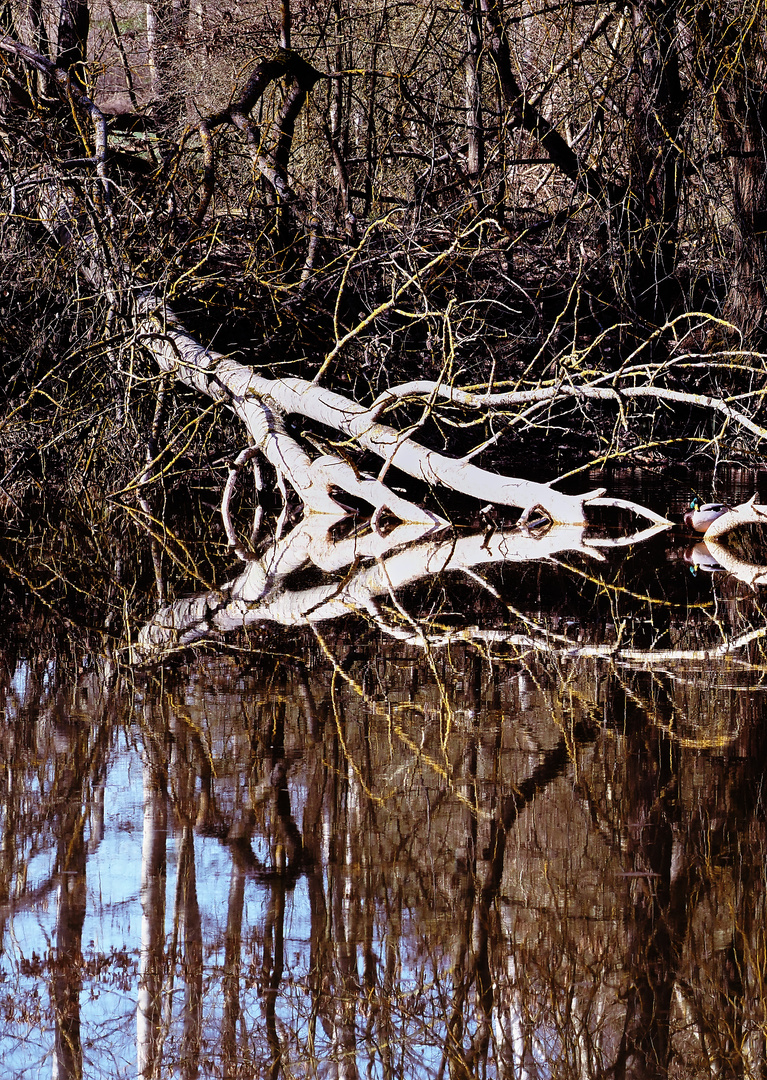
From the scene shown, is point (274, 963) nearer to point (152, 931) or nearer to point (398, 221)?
point (152, 931)

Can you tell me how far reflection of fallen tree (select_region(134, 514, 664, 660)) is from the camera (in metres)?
5.04

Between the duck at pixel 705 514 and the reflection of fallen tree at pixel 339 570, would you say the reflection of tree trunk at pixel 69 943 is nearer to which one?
the reflection of fallen tree at pixel 339 570

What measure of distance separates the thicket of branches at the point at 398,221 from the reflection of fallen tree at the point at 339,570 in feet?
4.92

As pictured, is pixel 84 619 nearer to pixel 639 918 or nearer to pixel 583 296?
pixel 639 918

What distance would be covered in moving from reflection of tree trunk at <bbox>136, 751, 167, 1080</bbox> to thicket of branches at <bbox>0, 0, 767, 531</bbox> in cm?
551

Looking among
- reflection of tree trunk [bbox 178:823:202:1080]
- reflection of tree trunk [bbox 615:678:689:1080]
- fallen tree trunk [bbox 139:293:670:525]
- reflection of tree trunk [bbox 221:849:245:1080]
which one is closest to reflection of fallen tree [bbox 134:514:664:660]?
fallen tree trunk [bbox 139:293:670:525]

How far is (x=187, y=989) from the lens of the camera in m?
2.22

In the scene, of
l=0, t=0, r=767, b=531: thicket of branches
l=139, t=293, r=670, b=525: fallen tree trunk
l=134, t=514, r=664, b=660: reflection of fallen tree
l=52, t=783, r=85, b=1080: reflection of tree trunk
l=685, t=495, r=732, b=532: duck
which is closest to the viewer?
l=52, t=783, r=85, b=1080: reflection of tree trunk

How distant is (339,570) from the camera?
6180 mm

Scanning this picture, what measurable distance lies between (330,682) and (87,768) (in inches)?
41.9

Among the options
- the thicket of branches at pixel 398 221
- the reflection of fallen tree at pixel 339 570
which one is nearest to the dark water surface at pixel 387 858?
the reflection of fallen tree at pixel 339 570

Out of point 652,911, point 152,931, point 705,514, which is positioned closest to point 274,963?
point 152,931

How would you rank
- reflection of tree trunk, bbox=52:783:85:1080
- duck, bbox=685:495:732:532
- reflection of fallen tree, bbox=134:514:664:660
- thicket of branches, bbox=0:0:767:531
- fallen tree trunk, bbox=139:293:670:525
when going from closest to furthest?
reflection of tree trunk, bbox=52:783:85:1080 < reflection of fallen tree, bbox=134:514:664:660 < duck, bbox=685:495:732:532 < fallen tree trunk, bbox=139:293:670:525 < thicket of branches, bbox=0:0:767:531

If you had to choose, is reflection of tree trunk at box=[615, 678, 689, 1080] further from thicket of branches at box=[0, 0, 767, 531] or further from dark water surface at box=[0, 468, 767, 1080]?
thicket of branches at box=[0, 0, 767, 531]
